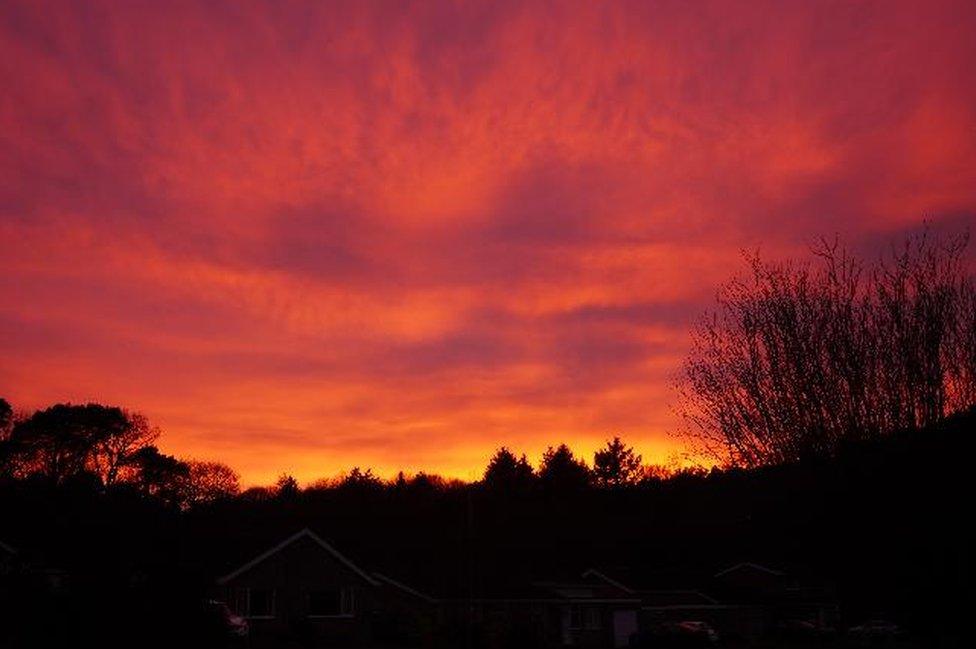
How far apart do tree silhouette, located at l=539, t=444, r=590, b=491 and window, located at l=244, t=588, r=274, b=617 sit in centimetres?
6306

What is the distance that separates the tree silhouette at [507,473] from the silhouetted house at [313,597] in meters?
60.3

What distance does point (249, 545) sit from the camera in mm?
58438

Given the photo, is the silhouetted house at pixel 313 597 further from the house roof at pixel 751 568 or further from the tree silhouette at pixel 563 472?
A: the tree silhouette at pixel 563 472

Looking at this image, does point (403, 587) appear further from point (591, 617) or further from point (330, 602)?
point (591, 617)

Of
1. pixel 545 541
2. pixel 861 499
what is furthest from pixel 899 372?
pixel 545 541

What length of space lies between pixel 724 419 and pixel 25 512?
2808 cm

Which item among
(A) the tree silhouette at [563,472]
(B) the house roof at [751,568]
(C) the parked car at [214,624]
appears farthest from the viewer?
(A) the tree silhouette at [563,472]

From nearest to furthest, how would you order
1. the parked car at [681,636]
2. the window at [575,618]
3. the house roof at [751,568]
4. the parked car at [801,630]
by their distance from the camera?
the parked car at [681,636] < the window at [575,618] < the parked car at [801,630] < the house roof at [751,568]

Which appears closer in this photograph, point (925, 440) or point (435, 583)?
point (925, 440)

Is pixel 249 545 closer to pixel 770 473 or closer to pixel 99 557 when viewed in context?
pixel 770 473

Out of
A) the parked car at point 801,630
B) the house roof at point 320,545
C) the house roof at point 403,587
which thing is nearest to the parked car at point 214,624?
the house roof at point 320,545

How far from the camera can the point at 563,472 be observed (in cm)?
11819

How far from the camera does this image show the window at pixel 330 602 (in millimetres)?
55625

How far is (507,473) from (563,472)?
20.6 ft
